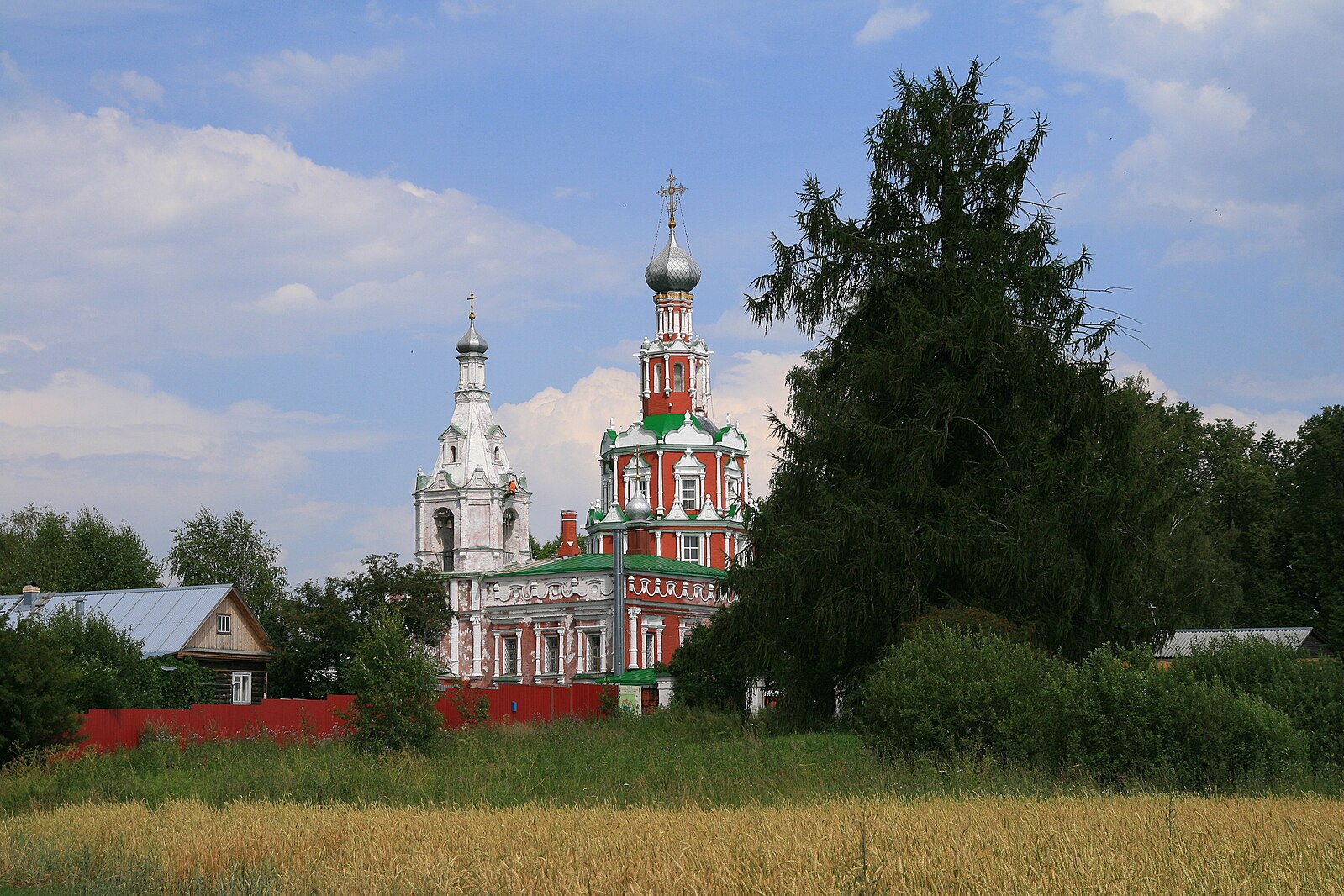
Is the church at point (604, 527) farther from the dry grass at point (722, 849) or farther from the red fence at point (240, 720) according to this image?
the dry grass at point (722, 849)

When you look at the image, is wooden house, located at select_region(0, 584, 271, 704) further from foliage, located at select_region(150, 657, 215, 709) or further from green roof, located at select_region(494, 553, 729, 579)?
green roof, located at select_region(494, 553, 729, 579)

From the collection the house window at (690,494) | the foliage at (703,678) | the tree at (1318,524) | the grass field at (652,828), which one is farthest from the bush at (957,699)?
the house window at (690,494)

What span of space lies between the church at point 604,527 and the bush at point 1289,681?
42852 mm

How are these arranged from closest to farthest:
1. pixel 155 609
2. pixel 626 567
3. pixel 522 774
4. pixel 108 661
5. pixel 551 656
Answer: pixel 522 774
pixel 108 661
pixel 155 609
pixel 626 567
pixel 551 656

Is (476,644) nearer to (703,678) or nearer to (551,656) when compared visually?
(551,656)

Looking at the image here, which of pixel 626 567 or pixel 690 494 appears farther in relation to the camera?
pixel 690 494

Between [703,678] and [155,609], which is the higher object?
[155,609]

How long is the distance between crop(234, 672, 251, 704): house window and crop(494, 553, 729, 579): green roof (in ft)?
65.8

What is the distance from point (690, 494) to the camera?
247 ft

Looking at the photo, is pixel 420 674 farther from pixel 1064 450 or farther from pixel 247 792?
pixel 1064 450

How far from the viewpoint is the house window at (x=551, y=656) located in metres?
67.4

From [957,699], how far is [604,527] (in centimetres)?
5365

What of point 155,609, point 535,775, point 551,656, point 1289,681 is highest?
point 155,609

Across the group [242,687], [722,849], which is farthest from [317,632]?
[722,849]
